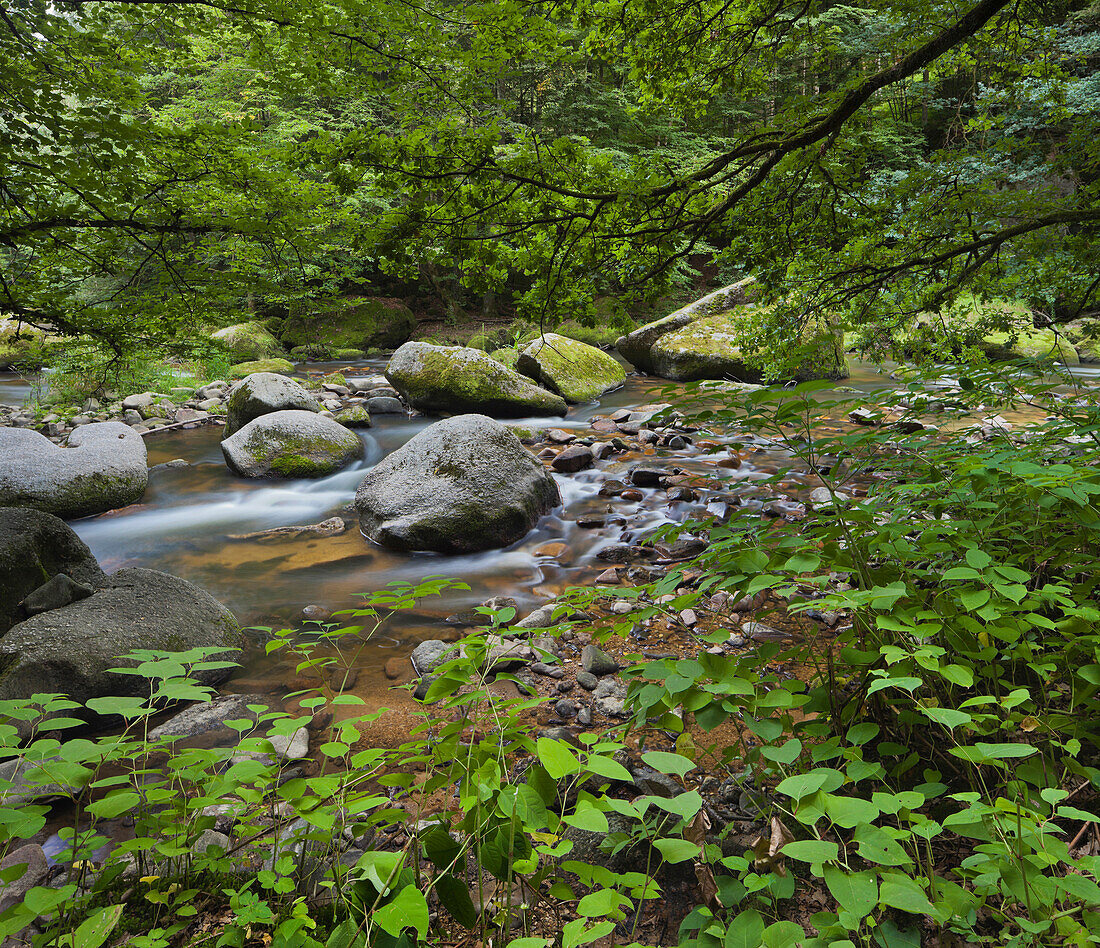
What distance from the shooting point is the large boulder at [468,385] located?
34.4 ft

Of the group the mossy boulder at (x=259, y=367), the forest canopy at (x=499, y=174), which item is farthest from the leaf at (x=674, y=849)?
the mossy boulder at (x=259, y=367)

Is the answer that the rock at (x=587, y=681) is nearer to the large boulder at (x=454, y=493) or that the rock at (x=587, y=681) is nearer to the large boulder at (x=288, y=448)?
the large boulder at (x=454, y=493)

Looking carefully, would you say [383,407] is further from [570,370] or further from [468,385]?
[570,370]

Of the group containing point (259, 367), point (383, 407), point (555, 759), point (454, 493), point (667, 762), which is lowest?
point (454, 493)

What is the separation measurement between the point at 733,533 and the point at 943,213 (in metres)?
3.40

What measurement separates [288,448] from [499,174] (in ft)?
20.3

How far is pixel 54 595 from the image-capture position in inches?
148

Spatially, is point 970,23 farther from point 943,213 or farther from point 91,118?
point 91,118

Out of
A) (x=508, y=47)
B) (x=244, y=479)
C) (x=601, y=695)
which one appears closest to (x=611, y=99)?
(x=244, y=479)

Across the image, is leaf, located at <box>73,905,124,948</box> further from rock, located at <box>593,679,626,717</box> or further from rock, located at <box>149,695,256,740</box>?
rock, located at <box>593,679,626,717</box>

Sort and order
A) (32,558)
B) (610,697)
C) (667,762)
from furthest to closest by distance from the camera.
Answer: (32,558) < (610,697) < (667,762)

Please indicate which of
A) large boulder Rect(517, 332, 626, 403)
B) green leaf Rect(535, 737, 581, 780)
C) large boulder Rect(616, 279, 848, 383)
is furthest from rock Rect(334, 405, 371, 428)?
green leaf Rect(535, 737, 581, 780)

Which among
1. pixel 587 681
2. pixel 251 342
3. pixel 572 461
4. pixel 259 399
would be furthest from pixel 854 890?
pixel 251 342

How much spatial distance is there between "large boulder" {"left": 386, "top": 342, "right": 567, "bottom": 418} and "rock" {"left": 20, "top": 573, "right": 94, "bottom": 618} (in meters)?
7.24
